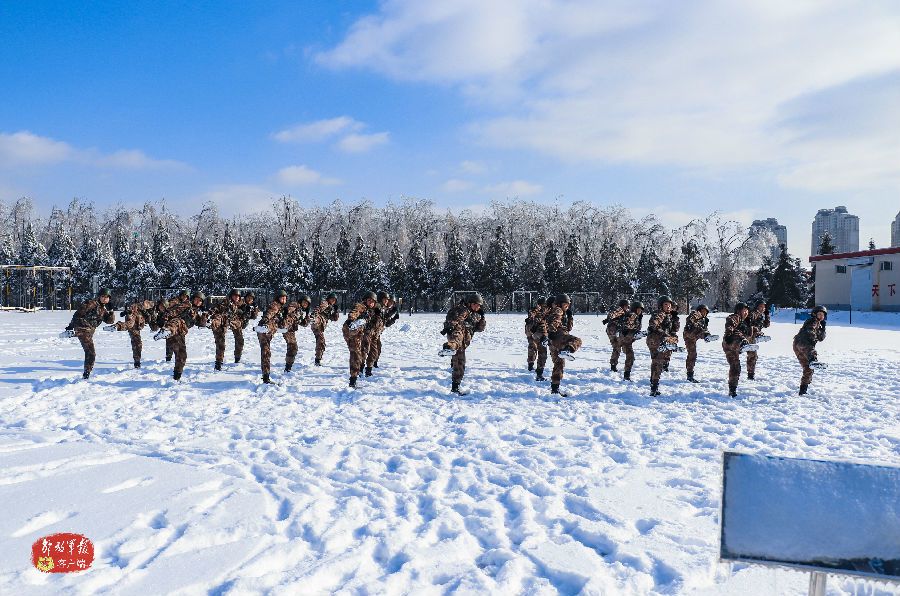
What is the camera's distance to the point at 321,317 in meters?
12.3

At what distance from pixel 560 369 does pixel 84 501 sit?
717 centimetres

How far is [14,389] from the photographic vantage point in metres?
9.49

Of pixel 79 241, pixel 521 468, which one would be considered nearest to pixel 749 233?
pixel 521 468

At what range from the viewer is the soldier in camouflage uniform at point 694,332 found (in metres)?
10.9

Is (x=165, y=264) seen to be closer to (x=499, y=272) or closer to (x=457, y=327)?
(x=499, y=272)

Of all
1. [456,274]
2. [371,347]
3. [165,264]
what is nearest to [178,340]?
[371,347]

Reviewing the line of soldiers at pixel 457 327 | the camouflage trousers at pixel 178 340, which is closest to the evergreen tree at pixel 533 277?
the line of soldiers at pixel 457 327

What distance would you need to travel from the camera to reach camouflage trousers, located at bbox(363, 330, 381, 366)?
10.6 m

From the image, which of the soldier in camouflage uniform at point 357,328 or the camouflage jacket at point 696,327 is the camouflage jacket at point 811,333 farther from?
the soldier in camouflage uniform at point 357,328

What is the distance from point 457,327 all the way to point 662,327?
409 centimetres

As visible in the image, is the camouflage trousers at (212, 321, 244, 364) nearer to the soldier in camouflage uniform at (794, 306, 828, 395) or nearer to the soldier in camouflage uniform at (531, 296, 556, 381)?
the soldier in camouflage uniform at (531, 296, 556, 381)

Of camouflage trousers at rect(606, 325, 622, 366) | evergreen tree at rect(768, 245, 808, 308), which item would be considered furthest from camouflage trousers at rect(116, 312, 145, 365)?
evergreen tree at rect(768, 245, 808, 308)

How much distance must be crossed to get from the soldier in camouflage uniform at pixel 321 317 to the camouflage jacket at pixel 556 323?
4.85m

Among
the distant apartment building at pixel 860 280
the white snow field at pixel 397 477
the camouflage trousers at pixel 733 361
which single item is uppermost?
the distant apartment building at pixel 860 280
